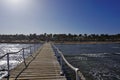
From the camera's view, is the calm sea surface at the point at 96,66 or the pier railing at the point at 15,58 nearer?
the pier railing at the point at 15,58

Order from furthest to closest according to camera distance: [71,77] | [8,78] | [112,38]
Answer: [112,38] < [71,77] < [8,78]

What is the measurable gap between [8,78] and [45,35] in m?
159

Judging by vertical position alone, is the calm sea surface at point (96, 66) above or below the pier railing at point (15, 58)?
below

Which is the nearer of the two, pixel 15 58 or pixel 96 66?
pixel 96 66

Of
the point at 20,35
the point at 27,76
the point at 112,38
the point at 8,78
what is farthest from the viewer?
the point at 20,35

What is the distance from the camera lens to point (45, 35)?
16762cm

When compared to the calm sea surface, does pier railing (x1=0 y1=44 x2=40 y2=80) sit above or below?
above

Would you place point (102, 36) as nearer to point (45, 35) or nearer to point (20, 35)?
point (45, 35)

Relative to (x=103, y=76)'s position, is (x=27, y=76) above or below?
above

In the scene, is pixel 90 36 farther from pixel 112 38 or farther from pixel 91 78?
pixel 91 78

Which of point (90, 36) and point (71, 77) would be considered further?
point (90, 36)

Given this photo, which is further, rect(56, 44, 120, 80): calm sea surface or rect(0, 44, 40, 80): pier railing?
rect(56, 44, 120, 80): calm sea surface

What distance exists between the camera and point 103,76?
1559 centimetres

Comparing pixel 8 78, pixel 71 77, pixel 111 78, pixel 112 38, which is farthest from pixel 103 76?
pixel 112 38
